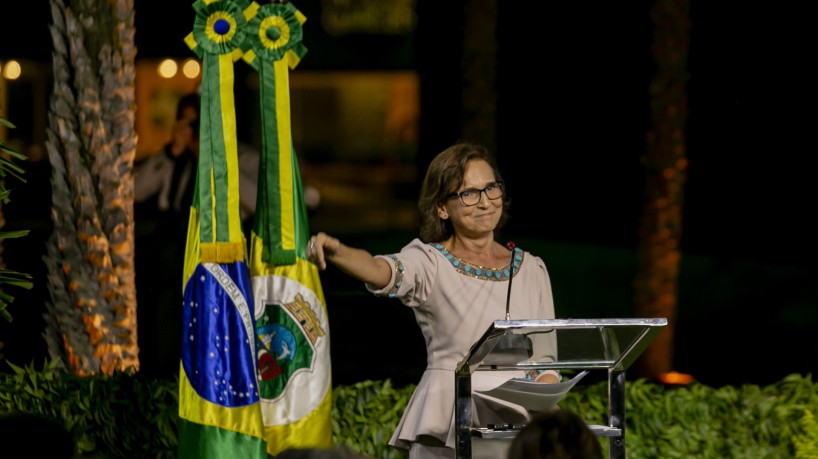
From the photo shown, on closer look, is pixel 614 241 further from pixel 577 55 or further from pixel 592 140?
pixel 577 55

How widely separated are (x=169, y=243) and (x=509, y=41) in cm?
202

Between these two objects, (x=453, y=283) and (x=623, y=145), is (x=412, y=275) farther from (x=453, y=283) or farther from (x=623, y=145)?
(x=623, y=145)

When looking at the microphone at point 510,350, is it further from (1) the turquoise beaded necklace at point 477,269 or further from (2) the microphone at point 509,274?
(1) the turquoise beaded necklace at point 477,269

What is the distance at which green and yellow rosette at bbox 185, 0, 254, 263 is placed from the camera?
14.4 feet

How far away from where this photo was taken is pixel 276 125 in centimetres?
450

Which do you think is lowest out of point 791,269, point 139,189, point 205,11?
point 791,269

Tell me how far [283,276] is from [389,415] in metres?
1.27

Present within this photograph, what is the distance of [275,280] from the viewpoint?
14.9 feet

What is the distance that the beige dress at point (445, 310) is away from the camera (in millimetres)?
3990

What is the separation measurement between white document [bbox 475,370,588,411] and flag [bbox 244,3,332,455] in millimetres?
1094

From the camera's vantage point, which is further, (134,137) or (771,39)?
(771,39)

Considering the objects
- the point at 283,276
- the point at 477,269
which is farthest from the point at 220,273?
the point at 477,269

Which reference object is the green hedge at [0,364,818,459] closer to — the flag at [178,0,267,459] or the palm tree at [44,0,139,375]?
the palm tree at [44,0,139,375]

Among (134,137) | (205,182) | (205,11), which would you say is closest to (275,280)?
(205,182)
